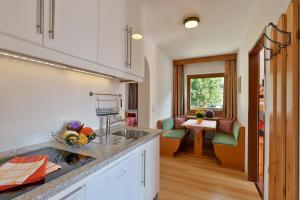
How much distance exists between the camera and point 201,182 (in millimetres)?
2400

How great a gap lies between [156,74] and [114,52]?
2.10 m

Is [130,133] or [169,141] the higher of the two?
[130,133]

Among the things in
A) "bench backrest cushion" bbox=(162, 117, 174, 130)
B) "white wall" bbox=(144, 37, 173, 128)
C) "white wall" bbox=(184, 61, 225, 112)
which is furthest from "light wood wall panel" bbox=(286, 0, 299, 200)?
"white wall" bbox=(184, 61, 225, 112)

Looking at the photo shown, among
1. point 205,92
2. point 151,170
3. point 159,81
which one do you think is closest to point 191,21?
point 159,81

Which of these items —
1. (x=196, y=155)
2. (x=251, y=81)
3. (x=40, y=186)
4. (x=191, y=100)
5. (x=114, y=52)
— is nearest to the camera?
(x=40, y=186)

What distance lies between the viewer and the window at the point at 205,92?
4.46 meters

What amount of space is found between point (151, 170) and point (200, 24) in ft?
7.45

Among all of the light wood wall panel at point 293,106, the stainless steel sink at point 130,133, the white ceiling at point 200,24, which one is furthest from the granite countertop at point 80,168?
the white ceiling at point 200,24

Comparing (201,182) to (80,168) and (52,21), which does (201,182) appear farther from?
(52,21)

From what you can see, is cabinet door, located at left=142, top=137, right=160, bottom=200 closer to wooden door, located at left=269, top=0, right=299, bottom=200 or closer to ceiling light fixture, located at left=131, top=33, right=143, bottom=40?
wooden door, located at left=269, top=0, right=299, bottom=200

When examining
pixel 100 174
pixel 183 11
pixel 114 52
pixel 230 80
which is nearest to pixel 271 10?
pixel 183 11

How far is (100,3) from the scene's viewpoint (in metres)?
1.26

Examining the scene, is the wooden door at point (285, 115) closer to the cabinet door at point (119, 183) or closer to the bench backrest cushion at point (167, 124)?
the cabinet door at point (119, 183)

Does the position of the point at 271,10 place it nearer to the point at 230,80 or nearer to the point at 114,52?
the point at 114,52
